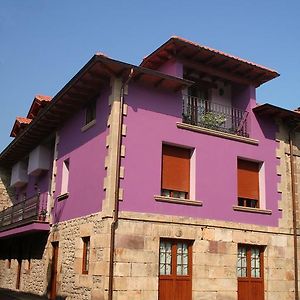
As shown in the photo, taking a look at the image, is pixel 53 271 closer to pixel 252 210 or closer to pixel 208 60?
pixel 252 210

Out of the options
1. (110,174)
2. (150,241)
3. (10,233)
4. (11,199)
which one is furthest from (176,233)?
(11,199)

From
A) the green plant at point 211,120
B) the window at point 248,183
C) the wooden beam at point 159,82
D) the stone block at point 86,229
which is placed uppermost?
the wooden beam at point 159,82

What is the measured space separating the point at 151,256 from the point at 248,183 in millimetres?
4481

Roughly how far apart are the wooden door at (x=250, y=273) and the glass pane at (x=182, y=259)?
196 centimetres

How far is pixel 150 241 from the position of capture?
39.8 ft

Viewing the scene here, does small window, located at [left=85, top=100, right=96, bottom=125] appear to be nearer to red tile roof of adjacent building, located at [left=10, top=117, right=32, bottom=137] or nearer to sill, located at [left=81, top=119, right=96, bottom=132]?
sill, located at [left=81, top=119, right=96, bottom=132]

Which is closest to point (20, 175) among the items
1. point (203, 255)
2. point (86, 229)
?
point (86, 229)

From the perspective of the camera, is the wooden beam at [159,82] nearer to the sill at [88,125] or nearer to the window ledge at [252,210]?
the sill at [88,125]

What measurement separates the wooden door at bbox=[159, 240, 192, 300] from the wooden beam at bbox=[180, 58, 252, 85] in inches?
227

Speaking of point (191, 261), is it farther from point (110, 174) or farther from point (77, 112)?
point (77, 112)

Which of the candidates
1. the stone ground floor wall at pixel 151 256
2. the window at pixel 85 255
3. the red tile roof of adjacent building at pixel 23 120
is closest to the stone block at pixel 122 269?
the stone ground floor wall at pixel 151 256

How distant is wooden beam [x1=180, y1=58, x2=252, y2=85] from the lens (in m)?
14.8

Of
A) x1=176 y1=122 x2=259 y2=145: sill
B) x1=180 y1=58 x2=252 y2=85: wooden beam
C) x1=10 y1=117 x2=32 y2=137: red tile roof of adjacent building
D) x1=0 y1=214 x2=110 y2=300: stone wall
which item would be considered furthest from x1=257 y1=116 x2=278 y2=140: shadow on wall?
x1=10 y1=117 x2=32 y2=137: red tile roof of adjacent building

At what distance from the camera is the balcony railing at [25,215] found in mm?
16594
